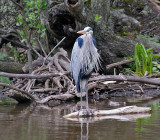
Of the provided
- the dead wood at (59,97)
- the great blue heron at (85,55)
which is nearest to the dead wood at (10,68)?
the dead wood at (59,97)

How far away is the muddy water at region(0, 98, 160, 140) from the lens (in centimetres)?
387

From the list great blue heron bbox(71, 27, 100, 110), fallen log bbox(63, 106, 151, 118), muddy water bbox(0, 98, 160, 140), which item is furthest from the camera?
great blue heron bbox(71, 27, 100, 110)

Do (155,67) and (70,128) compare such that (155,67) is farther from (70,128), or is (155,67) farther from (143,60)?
(70,128)

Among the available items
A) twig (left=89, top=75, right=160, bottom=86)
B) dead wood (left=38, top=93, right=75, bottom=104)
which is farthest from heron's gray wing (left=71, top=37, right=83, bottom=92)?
twig (left=89, top=75, right=160, bottom=86)

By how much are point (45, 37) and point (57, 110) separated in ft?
18.0

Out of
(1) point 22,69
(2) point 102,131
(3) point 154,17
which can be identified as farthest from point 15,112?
(3) point 154,17

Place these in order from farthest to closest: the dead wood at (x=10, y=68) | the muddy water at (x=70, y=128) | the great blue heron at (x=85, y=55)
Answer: the dead wood at (x=10, y=68)
the great blue heron at (x=85, y=55)
the muddy water at (x=70, y=128)

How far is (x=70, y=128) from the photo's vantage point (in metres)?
4.46

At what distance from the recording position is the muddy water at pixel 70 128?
3.87 meters

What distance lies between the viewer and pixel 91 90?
338 inches

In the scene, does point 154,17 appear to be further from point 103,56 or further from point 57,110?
point 57,110

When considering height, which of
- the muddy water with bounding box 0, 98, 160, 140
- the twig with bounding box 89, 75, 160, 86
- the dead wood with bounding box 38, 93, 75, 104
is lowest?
the muddy water with bounding box 0, 98, 160, 140

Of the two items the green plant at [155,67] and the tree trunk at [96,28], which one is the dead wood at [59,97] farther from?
the green plant at [155,67]

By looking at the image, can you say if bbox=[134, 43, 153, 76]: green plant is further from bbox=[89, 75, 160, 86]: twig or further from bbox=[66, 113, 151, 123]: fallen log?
bbox=[66, 113, 151, 123]: fallen log
